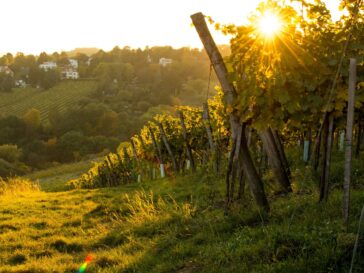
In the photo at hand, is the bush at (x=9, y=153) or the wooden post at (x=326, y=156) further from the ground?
the wooden post at (x=326, y=156)

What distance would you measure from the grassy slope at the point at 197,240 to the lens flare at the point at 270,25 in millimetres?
2664

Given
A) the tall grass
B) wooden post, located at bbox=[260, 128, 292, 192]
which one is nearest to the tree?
the tall grass

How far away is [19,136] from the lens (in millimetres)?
101438

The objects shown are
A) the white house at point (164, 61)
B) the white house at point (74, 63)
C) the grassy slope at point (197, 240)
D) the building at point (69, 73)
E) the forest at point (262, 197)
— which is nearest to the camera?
the grassy slope at point (197, 240)

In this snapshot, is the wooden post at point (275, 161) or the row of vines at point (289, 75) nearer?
the row of vines at point (289, 75)

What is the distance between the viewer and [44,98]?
428 ft

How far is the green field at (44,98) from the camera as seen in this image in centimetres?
12050

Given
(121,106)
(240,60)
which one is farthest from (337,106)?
(121,106)

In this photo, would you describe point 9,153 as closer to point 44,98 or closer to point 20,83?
point 44,98

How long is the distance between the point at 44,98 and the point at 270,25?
13234 centimetres

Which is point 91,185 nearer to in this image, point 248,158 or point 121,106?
point 248,158

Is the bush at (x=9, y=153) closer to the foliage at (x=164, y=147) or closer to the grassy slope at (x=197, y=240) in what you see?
the foliage at (x=164, y=147)

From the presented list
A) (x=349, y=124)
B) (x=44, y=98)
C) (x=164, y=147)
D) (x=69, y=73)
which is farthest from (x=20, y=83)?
(x=349, y=124)

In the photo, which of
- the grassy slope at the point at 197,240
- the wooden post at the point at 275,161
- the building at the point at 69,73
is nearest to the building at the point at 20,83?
the building at the point at 69,73
